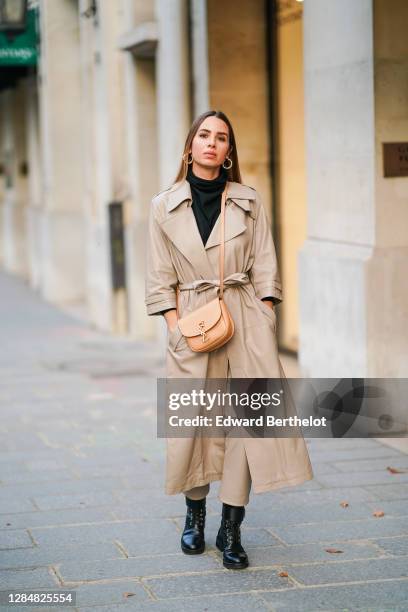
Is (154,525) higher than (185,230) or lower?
lower

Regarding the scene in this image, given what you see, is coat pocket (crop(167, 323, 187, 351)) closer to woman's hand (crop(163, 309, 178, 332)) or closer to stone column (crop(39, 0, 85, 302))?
woman's hand (crop(163, 309, 178, 332))

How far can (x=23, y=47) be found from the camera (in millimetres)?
17828

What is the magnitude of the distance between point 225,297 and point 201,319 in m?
0.19

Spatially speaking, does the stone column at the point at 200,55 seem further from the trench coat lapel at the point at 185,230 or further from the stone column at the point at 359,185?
the trench coat lapel at the point at 185,230

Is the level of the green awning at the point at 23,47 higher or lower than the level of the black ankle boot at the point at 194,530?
higher

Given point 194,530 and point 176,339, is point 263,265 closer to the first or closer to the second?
point 176,339

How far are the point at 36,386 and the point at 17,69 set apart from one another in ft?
35.2

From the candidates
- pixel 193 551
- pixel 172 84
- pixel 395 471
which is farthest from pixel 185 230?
pixel 172 84

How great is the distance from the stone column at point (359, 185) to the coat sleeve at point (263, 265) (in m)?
2.48

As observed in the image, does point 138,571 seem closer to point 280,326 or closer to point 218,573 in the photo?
point 218,573

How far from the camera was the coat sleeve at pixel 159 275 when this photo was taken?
219 inches

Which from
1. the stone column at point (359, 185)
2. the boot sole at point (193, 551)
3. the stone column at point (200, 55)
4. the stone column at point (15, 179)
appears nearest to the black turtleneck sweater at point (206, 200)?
the boot sole at point (193, 551)

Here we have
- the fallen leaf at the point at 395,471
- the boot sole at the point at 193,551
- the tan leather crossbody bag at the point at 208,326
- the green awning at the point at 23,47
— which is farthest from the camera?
the green awning at the point at 23,47

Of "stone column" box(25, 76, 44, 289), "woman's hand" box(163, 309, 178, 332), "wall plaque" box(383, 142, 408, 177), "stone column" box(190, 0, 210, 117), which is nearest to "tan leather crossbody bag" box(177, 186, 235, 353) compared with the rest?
"woman's hand" box(163, 309, 178, 332)
